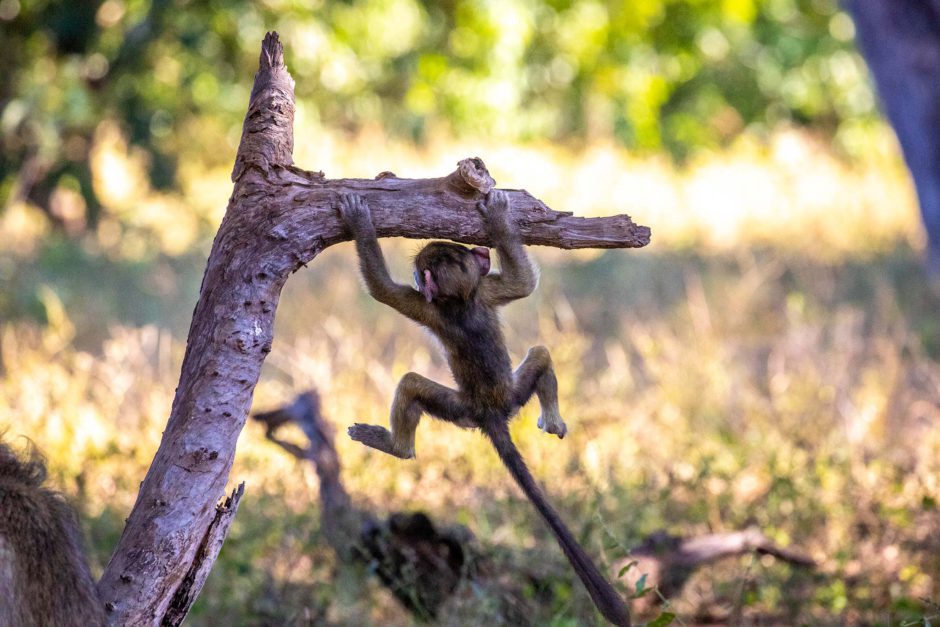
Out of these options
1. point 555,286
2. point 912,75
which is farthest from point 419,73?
point 912,75

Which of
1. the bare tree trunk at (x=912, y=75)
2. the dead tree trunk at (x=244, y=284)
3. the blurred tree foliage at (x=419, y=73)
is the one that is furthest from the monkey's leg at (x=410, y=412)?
the blurred tree foliage at (x=419, y=73)

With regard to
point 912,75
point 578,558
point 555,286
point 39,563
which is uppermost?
point 912,75

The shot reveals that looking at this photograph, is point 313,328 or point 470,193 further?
point 313,328

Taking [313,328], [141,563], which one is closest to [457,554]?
[141,563]

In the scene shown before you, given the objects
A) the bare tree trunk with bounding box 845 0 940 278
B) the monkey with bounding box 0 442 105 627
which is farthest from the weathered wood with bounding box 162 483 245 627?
the bare tree trunk with bounding box 845 0 940 278

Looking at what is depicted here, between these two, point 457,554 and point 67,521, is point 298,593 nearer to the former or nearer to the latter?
point 457,554

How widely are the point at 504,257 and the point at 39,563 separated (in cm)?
156

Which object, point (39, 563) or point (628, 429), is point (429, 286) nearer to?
point (39, 563)

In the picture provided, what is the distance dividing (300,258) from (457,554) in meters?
2.10

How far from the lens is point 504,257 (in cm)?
336

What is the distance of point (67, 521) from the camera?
3.13m

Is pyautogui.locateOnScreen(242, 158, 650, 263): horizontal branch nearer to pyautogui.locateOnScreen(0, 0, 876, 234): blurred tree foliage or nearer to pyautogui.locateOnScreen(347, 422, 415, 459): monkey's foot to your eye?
pyautogui.locateOnScreen(347, 422, 415, 459): monkey's foot

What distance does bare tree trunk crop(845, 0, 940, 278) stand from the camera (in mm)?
8203

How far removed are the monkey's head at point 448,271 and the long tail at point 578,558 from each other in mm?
531
